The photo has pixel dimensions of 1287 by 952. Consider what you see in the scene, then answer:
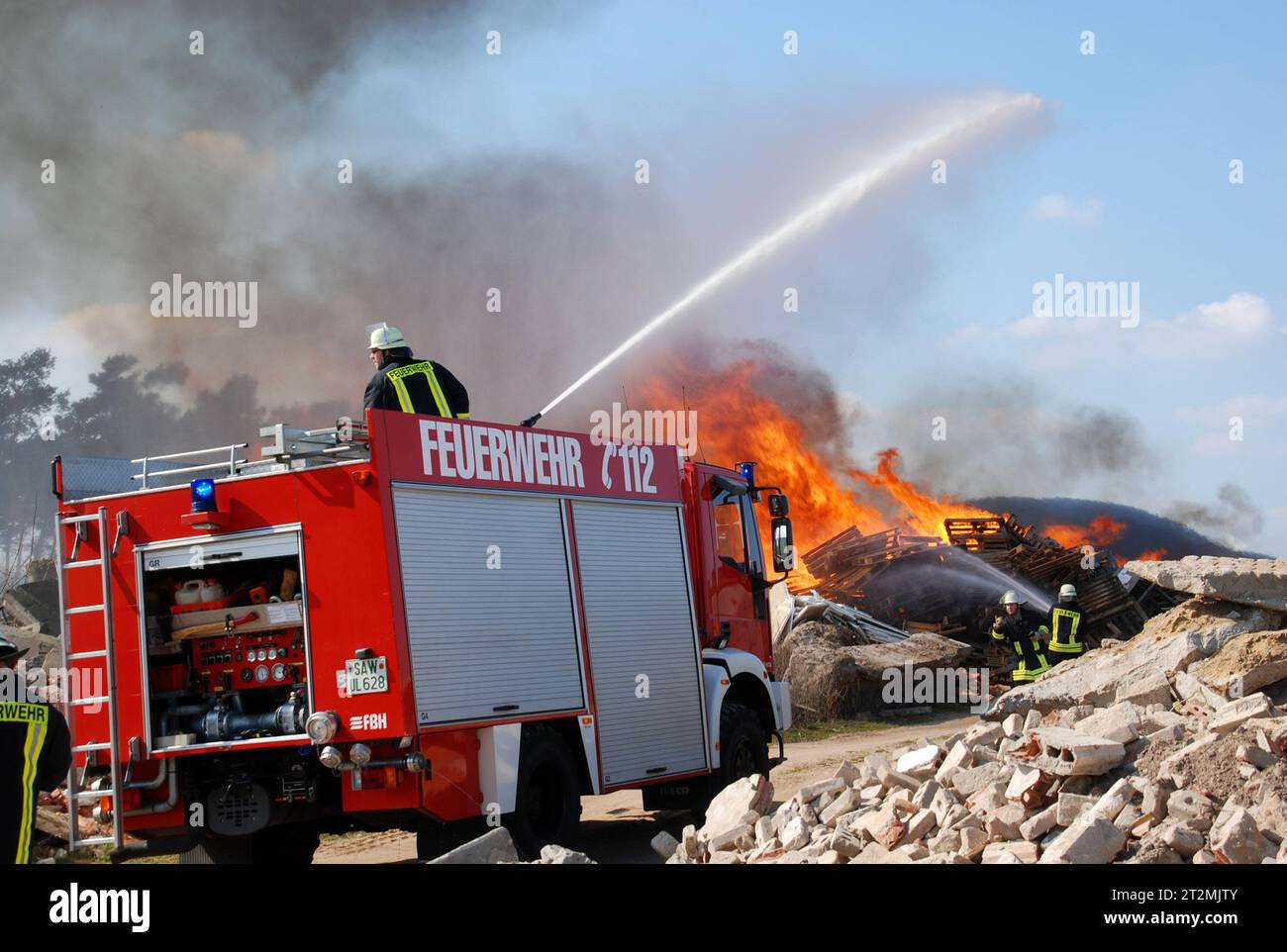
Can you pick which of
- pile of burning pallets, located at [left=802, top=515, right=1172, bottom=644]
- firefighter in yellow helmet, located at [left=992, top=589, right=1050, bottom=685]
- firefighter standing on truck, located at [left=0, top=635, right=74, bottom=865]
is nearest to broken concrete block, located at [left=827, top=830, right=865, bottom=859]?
firefighter standing on truck, located at [left=0, top=635, right=74, bottom=865]

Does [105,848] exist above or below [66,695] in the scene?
below

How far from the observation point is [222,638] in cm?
887

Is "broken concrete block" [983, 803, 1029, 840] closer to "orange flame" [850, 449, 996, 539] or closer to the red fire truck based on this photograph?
the red fire truck

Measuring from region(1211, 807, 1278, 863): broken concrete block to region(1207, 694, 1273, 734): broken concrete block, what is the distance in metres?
1.24

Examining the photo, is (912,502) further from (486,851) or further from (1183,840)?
(1183,840)

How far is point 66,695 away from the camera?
8812 mm

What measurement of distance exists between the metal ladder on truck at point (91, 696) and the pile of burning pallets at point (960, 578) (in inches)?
671

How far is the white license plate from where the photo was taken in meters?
8.08

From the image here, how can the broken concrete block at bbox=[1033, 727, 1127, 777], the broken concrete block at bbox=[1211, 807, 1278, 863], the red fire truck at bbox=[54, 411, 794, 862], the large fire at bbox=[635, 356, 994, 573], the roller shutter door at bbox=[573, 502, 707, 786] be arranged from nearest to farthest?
the broken concrete block at bbox=[1211, 807, 1278, 863], the broken concrete block at bbox=[1033, 727, 1127, 777], the red fire truck at bbox=[54, 411, 794, 862], the roller shutter door at bbox=[573, 502, 707, 786], the large fire at bbox=[635, 356, 994, 573]
